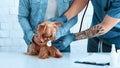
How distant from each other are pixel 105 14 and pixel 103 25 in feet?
0.37

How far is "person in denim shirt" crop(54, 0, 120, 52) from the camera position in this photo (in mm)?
Answer: 1234

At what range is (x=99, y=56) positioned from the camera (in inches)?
49.9

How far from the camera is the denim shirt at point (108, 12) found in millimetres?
1224

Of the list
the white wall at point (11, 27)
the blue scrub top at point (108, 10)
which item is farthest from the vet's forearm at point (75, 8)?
the white wall at point (11, 27)

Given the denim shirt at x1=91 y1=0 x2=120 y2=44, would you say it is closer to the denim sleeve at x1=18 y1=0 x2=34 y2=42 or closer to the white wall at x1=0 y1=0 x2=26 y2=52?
the denim sleeve at x1=18 y1=0 x2=34 y2=42

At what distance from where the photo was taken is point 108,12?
4.08 ft

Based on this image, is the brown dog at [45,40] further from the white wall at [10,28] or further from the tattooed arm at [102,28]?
the white wall at [10,28]

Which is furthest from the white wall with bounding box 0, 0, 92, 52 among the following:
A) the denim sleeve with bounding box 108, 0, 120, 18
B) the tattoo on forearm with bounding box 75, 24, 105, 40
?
the denim sleeve with bounding box 108, 0, 120, 18

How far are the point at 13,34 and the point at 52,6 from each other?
923 mm

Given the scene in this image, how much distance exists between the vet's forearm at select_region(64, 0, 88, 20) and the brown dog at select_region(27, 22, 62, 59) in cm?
23

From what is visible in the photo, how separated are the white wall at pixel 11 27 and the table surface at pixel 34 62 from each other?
994mm

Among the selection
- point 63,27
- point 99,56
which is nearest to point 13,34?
point 63,27

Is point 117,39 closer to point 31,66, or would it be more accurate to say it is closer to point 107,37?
point 107,37

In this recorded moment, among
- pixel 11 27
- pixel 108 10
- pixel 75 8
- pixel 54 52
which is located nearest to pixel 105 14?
pixel 108 10
